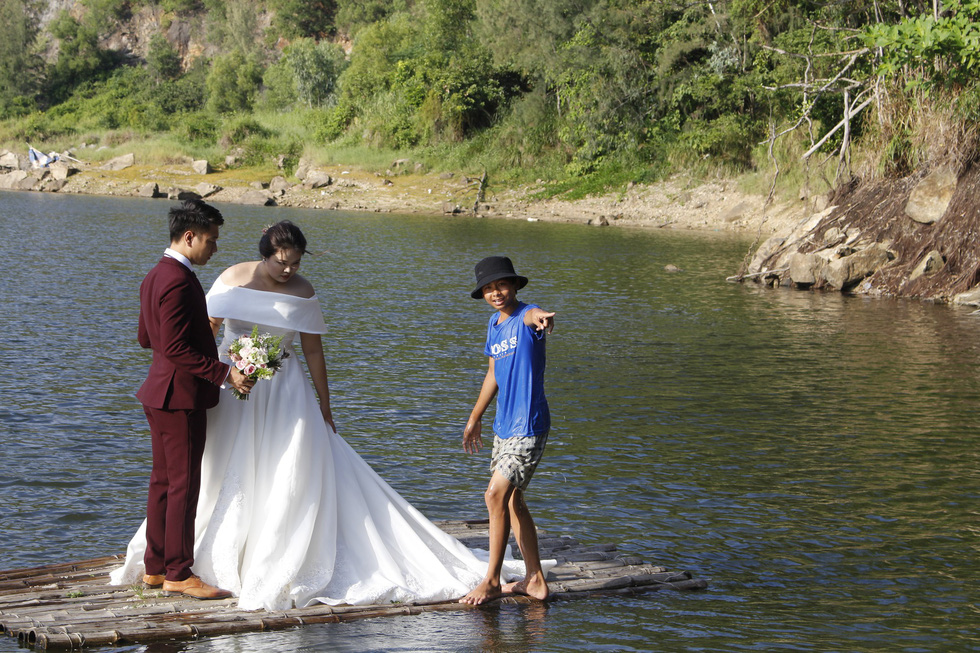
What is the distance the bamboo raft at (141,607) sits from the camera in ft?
19.0

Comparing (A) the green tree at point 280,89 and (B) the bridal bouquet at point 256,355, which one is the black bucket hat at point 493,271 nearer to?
(B) the bridal bouquet at point 256,355

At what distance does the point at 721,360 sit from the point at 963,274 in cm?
957

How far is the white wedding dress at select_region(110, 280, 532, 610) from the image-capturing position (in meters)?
6.19

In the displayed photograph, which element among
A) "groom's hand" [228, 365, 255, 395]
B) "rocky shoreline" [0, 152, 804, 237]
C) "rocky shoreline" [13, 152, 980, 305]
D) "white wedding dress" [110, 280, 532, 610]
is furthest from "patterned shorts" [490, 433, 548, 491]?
"rocky shoreline" [0, 152, 804, 237]

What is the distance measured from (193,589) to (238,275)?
6.16 feet

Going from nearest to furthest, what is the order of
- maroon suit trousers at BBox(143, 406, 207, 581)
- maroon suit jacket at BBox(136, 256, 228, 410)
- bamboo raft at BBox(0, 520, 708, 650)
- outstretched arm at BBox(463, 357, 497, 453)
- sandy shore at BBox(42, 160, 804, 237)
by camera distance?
bamboo raft at BBox(0, 520, 708, 650) → maroon suit jacket at BBox(136, 256, 228, 410) → maroon suit trousers at BBox(143, 406, 207, 581) → outstretched arm at BBox(463, 357, 497, 453) → sandy shore at BBox(42, 160, 804, 237)

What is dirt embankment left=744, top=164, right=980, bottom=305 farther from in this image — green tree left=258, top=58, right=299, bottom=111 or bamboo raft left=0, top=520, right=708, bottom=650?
green tree left=258, top=58, right=299, bottom=111

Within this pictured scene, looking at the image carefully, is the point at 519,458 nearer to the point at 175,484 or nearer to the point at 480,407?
the point at 480,407

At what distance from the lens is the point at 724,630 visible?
21.6 ft

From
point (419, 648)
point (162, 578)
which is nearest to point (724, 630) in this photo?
point (419, 648)

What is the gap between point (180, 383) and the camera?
19.6 ft

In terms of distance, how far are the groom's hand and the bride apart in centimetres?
30

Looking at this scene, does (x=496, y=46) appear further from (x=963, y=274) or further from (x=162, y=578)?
(x=162, y=578)

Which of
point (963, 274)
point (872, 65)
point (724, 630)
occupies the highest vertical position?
point (872, 65)
